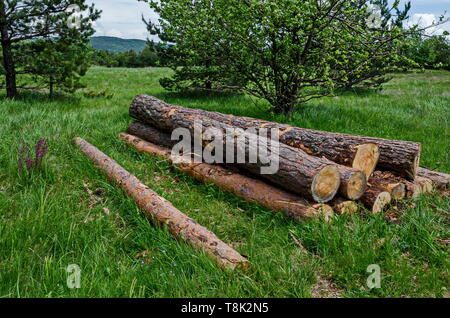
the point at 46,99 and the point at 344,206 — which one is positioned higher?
the point at 46,99

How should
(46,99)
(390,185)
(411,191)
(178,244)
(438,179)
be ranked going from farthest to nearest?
(46,99) < (438,179) < (411,191) < (390,185) < (178,244)

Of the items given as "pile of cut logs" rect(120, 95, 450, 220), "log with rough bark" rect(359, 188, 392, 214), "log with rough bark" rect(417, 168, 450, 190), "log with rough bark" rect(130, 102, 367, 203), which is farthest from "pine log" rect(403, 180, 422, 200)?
"log with rough bark" rect(130, 102, 367, 203)

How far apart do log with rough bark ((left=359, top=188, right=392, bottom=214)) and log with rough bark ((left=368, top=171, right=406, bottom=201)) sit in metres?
0.12

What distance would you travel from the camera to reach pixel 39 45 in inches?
412

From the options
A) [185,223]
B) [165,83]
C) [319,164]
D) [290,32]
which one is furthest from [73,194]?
[165,83]

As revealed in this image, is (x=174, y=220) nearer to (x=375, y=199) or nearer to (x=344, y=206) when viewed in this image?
(x=344, y=206)

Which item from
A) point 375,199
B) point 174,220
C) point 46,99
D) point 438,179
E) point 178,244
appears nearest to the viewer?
point 178,244

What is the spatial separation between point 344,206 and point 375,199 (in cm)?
45

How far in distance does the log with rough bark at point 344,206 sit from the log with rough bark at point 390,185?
561mm

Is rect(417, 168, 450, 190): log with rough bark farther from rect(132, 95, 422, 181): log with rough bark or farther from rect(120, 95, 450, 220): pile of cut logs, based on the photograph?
rect(132, 95, 422, 181): log with rough bark

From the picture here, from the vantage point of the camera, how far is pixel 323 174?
3986mm

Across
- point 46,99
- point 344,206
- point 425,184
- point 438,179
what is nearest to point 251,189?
point 344,206

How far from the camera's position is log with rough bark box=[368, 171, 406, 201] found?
436 centimetres
